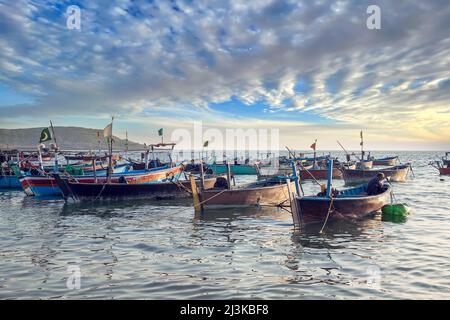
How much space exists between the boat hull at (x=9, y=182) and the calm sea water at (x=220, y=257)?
16.2m

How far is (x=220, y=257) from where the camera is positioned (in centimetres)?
1101

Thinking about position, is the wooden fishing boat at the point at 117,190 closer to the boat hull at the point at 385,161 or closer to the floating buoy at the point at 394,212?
the floating buoy at the point at 394,212

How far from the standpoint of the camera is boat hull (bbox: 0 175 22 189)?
32366mm

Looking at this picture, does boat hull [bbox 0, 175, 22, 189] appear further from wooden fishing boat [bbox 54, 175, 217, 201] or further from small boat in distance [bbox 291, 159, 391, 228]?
small boat in distance [bbox 291, 159, 391, 228]

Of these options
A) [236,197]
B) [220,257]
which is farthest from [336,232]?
[236,197]

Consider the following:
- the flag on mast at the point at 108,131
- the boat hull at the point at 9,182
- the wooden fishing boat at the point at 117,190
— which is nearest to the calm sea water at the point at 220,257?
the wooden fishing boat at the point at 117,190

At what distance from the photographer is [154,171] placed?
30219 mm

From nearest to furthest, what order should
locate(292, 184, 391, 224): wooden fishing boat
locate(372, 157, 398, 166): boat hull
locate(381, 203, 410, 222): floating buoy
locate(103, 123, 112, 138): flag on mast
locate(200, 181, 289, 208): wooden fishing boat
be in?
locate(292, 184, 391, 224): wooden fishing boat → locate(381, 203, 410, 222): floating buoy → locate(200, 181, 289, 208): wooden fishing boat → locate(103, 123, 112, 138): flag on mast → locate(372, 157, 398, 166): boat hull

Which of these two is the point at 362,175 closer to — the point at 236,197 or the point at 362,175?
the point at 362,175

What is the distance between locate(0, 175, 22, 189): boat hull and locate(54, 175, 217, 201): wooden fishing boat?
1207 centimetres

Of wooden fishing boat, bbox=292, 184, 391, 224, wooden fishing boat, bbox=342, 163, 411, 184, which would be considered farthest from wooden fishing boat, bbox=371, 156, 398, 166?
wooden fishing boat, bbox=292, 184, 391, 224

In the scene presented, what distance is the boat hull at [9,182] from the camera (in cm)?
3237

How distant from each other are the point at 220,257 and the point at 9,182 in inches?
1148
